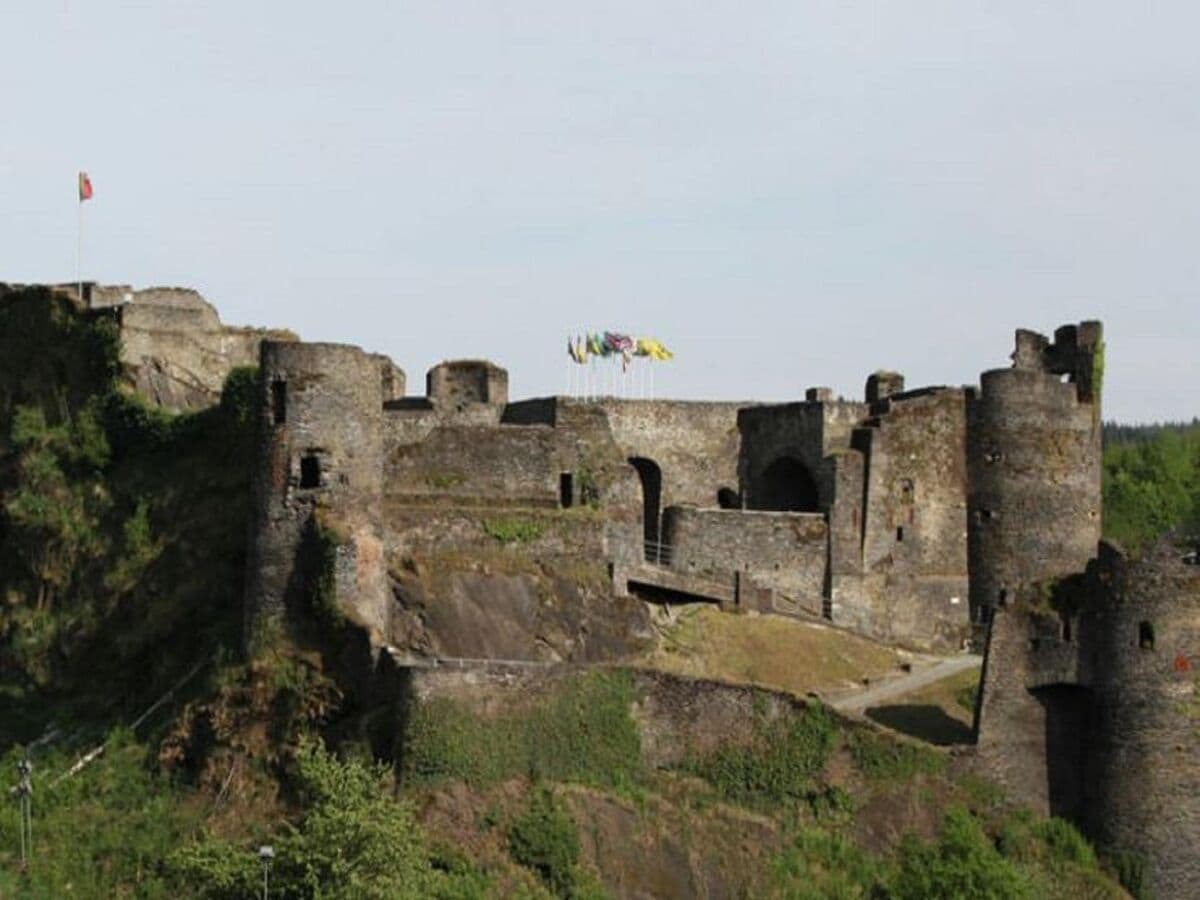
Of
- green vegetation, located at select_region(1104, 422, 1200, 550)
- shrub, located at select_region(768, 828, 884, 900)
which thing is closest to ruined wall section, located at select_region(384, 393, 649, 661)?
shrub, located at select_region(768, 828, 884, 900)

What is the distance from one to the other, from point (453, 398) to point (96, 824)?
19182 millimetres

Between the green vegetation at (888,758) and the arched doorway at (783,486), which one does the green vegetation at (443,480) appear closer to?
the green vegetation at (888,758)

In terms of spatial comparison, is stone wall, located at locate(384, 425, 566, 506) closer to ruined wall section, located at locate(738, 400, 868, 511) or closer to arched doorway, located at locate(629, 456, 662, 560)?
ruined wall section, located at locate(738, 400, 868, 511)

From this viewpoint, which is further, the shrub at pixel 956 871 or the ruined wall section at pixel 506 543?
the ruined wall section at pixel 506 543

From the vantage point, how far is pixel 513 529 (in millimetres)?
50781

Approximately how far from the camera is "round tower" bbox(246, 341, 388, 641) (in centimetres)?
4572

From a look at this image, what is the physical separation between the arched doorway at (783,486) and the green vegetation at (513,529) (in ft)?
44.0

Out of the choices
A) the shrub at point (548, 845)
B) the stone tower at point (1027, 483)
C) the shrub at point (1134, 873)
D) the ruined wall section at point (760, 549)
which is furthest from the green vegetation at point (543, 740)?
the stone tower at point (1027, 483)

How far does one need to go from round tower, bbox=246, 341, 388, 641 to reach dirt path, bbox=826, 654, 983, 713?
10.4 m

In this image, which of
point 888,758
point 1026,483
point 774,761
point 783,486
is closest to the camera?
point 774,761

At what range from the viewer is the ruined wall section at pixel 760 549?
2243 inches

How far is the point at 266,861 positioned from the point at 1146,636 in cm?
1849

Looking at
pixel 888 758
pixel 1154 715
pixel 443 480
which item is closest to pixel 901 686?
pixel 888 758

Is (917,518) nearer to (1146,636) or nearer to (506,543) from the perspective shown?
(1146,636)
